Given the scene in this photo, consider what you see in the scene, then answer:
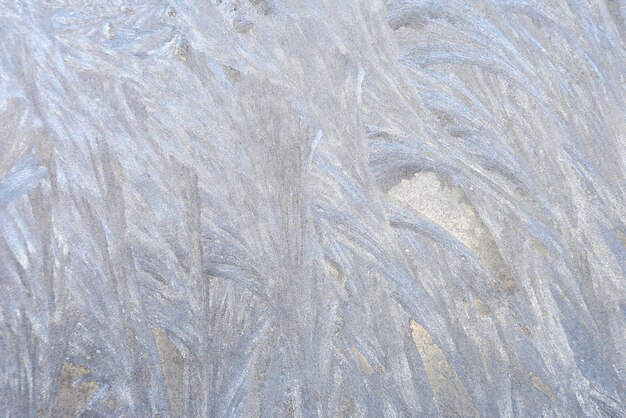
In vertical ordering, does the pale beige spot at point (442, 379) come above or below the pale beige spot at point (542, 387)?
above

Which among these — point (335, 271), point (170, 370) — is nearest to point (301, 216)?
point (335, 271)

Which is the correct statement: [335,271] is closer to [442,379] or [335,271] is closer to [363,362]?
[363,362]

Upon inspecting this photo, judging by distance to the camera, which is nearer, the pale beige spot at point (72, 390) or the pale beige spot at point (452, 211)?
the pale beige spot at point (72, 390)

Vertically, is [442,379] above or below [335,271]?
below

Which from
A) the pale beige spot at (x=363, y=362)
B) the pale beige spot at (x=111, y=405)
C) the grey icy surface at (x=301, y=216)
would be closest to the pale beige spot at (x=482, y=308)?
the grey icy surface at (x=301, y=216)

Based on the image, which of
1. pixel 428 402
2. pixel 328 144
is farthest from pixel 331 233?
pixel 428 402

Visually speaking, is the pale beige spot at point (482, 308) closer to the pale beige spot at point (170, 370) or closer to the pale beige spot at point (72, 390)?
the pale beige spot at point (170, 370)

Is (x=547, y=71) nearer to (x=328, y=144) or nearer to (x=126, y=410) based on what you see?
(x=328, y=144)
